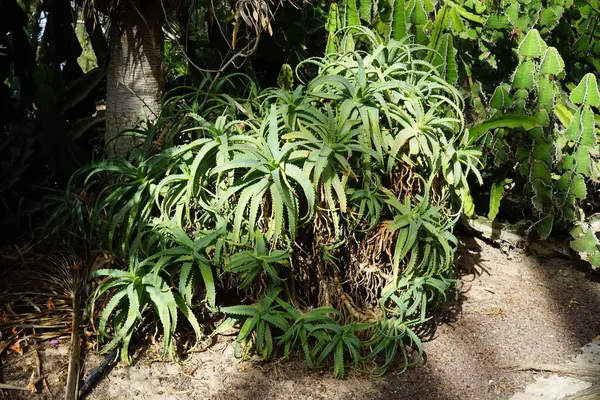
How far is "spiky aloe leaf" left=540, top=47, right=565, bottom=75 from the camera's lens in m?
3.79

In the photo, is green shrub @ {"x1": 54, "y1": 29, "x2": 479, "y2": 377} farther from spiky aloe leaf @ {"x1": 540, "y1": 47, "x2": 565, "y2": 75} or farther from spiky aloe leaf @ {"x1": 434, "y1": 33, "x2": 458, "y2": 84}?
spiky aloe leaf @ {"x1": 540, "y1": 47, "x2": 565, "y2": 75}

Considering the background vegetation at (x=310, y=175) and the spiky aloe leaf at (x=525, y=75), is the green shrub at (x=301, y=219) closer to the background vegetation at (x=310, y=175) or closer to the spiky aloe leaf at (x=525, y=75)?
the background vegetation at (x=310, y=175)

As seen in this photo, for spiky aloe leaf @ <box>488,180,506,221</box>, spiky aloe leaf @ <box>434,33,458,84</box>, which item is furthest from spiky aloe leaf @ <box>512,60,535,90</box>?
spiky aloe leaf @ <box>488,180,506,221</box>

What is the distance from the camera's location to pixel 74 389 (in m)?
2.74

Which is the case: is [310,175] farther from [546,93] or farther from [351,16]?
[546,93]

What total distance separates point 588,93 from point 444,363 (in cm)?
164

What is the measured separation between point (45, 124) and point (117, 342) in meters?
1.29

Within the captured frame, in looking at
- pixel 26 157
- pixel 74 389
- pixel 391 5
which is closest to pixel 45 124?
pixel 26 157

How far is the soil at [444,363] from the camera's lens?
112 inches

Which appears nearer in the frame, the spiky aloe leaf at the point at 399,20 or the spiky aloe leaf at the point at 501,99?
the spiky aloe leaf at the point at 399,20

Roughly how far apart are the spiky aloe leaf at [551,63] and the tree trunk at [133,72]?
6.41 ft

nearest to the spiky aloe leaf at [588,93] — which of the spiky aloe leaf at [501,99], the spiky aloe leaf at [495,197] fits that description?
the spiky aloe leaf at [501,99]

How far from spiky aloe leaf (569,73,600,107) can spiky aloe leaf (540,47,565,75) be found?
0.14 m

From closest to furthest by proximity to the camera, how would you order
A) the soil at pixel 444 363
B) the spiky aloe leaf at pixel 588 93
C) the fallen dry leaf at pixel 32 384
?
the fallen dry leaf at pixel 32 384 → the soil at pixel 444 363 → the spiky aloe leaf at pixel 588 93
